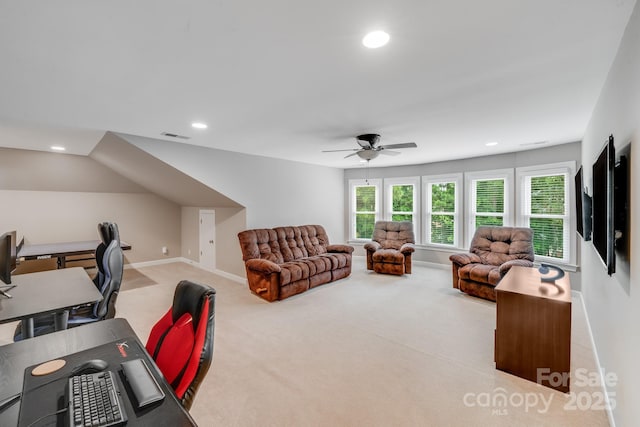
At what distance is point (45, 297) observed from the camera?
2199 millimetres

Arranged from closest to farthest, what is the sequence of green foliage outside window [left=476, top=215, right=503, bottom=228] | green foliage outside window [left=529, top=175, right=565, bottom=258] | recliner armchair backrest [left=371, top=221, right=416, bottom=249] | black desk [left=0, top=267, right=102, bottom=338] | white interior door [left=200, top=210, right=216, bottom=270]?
black desk [left=0, top=267, right=102, bottom=338] < green foliage outside window [left=529, top=175, right=565, bottom=258] < green foliage outside window [left=476, top=215, right=503, bottom=228] < white interior door [left=200, top=210, right=216, bottom=270] < recliner armchair backrest [left=371, top=221, right=416, bottom=249]

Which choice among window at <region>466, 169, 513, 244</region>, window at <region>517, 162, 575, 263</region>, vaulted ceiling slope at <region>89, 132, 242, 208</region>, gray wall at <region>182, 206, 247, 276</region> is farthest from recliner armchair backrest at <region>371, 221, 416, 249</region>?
vaulted ceiling slope at <region>89, 132, 242, 208</region>

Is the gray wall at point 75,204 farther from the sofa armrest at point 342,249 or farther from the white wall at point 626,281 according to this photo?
the white wall at point 626,281

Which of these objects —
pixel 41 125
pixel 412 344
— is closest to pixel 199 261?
pixel 41 125

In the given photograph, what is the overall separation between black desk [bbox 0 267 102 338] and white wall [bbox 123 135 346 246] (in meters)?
1.94

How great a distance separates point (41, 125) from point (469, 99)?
15.2 feet

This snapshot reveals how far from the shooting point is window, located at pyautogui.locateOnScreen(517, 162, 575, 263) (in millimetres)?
4523

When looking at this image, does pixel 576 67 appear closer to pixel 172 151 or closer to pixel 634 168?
pixel 634 168

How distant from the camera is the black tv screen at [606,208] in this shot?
157cm

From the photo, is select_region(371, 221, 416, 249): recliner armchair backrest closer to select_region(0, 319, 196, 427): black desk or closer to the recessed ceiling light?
the recessed ceiling light

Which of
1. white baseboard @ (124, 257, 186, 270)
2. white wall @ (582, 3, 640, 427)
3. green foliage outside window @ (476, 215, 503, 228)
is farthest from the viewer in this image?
white baseboard @ (124, 257, 186, 270)

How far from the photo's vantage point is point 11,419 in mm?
978

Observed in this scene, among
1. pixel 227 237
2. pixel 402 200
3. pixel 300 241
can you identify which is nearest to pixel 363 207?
pixel 402 200

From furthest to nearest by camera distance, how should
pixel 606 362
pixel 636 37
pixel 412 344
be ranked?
pixel 412 344
pixel 606 362
pixel 636 37
